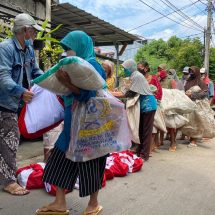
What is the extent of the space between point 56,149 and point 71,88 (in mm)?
605

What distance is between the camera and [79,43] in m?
3.03

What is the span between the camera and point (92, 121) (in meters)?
2.99

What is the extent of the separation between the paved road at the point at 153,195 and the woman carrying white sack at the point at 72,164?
0.29 metres

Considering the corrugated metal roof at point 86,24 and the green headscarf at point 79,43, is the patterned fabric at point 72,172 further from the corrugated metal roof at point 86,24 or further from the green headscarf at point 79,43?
the corrugated metal roof at point 86,24

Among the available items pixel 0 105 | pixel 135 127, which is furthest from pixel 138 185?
pixel 0 105

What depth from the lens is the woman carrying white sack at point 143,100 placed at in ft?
19.3

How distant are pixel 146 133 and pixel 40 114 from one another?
3047 mm

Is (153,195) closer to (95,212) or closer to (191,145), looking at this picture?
(95,212)

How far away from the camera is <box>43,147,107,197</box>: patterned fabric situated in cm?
308

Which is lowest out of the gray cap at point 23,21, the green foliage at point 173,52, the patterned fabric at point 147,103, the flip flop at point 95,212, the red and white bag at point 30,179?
the flip flop at point 95,212

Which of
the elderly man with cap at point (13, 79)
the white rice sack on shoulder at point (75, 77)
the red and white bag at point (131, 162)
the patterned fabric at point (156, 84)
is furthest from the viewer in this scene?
the patterned fabric at point (156, 84)

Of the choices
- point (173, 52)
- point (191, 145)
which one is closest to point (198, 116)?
point (191, 145)

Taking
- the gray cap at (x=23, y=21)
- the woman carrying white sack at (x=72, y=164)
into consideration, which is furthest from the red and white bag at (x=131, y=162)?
the gray cap at (x=23, y=21)

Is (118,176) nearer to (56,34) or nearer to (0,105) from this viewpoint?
(0,105)
